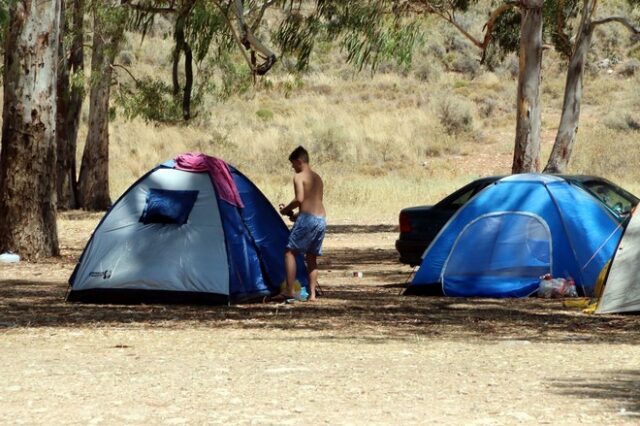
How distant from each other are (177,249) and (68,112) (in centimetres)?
1754

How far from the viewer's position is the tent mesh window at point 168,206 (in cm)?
1420

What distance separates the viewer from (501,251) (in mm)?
14906

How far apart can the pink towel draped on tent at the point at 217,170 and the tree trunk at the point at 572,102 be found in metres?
12.8

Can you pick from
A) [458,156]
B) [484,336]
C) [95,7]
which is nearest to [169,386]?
[484,336]

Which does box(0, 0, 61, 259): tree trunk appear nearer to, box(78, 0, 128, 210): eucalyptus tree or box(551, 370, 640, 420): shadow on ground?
box(78, 0, 128, 210): eucalyptus tree

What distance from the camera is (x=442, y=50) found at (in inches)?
2414

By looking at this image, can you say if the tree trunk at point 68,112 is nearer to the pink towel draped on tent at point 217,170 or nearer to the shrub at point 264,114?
the pink towel draped on tent at point 217,170

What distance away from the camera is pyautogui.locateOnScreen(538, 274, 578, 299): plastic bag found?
14.5 m

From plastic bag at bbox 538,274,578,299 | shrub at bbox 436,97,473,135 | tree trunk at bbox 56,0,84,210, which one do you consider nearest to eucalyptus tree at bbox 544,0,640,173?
tree trunk at bbox 56,0,84,210

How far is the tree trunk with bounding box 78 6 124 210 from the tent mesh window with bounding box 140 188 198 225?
13.1 m

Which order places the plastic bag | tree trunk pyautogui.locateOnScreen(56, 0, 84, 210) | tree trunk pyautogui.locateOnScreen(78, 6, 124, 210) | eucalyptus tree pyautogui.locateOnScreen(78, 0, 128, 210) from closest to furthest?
the plastic bag, eucalyptus tree pyautogui.locateOnScreen(78, 0, 128, 210), tree trunk pyautogui.locateOnScreen(78, 6, 124, 210), tree trunk pyautogui.locateOnScreen(56, 0, 84, 210)

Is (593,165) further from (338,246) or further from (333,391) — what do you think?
(333,391)

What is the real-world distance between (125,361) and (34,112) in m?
9.70

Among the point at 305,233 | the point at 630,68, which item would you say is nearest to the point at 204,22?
the point at 305,233
